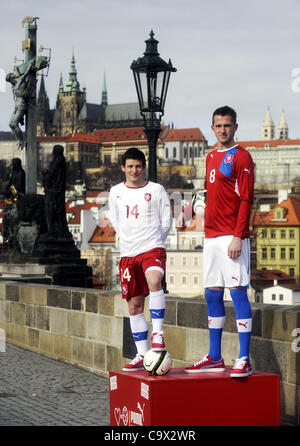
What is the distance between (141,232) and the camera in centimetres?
559

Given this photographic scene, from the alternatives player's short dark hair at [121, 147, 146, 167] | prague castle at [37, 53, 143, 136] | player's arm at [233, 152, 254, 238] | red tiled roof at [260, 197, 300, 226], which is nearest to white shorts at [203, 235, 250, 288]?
player's arm at [233, 152, 254, 238]

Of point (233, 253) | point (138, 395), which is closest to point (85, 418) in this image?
point (138, 395)

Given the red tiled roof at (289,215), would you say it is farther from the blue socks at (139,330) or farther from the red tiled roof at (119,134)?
the red tiled roof at (119,134)

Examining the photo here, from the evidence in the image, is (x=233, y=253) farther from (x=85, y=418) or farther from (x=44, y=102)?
(x=44, y=102)

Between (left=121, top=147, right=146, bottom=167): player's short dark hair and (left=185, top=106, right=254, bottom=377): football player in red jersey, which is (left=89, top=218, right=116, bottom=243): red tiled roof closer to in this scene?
(left=121, top=147, right=146, bottom=167): player's short dark hair

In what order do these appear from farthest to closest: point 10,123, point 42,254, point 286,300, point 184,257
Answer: point 184,257 < point 286,300 < point 10,123 < point 42,254

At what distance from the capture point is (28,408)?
668 centimetres

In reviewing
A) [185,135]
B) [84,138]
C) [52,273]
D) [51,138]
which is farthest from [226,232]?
[185,135]

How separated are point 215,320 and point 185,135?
182 metres

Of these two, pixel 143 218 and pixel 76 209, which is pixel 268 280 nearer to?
pixel 76 209

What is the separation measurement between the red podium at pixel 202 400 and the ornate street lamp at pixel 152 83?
16.8 ft

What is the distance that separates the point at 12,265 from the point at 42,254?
552 millimetres

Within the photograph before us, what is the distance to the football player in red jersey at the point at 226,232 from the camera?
17.4 feet

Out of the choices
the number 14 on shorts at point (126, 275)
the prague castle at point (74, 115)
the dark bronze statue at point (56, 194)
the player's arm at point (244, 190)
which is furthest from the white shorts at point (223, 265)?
the prague castle at point (74, 115)
